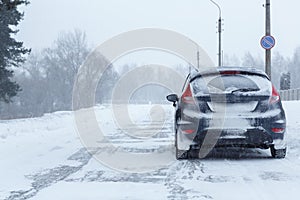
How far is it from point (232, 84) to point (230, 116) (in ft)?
2.15

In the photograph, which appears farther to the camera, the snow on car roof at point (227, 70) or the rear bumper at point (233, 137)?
the snow on car roof at point (227, 70)

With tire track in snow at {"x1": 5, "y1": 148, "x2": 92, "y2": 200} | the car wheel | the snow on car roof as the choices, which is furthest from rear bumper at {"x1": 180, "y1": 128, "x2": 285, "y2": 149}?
tire track in snow at {"x1": 5, "y1": 148, "x2": 92, "y2": 200}

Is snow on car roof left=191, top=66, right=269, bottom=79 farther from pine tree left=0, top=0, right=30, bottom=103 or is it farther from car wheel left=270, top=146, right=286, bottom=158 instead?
pine tree left=0, top=0, right=30, bottom=103

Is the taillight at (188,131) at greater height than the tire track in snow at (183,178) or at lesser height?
greater

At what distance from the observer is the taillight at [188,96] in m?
6.86

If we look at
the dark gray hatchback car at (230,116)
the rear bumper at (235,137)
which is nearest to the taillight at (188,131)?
the dark gray hatchback car at (230,116)

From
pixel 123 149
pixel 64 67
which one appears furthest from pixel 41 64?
pixel 123 149

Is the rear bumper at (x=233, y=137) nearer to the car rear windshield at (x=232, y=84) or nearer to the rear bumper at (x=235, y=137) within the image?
the rear bumper at (x=235, y=137)

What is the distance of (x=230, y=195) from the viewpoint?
15.3 ft

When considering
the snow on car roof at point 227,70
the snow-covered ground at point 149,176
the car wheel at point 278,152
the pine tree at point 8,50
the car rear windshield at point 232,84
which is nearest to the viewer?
the snow-covered ground at point 149,176

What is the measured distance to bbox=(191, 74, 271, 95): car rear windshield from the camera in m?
6.83

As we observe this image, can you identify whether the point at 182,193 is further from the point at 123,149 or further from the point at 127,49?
the point at 127,49

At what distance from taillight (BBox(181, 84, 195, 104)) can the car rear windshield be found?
0.09m

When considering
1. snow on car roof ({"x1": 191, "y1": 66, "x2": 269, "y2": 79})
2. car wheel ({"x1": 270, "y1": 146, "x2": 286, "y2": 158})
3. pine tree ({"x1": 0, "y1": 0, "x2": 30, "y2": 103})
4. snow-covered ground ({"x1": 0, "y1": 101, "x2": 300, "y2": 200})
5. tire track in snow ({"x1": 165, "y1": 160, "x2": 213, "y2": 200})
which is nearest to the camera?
tire track in snow ({"x1": 165, "y1": 160, "x2": 213, "y2": 200})
